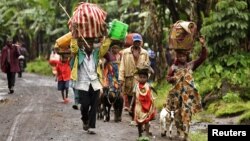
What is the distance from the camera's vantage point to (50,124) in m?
12.1

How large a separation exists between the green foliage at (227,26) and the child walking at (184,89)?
560 cm

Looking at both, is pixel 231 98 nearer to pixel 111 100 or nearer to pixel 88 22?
pixel 111 100

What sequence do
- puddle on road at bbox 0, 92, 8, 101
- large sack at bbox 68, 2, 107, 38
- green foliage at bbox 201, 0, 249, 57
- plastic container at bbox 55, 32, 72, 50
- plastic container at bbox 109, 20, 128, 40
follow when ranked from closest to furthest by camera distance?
large sack at bbox 68, 2, 107, 38 < plastic container at bbox 109, 20, 128, 40 < plastic container at bbox 55, 32, 72, 50 < green foliage at bbox 201, 0, 249, 57 < puddle on road at bbox 0, 92, 8, 101

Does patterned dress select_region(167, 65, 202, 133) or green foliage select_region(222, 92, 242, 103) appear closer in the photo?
patterned dress select_region(167, 65, 202, 133)

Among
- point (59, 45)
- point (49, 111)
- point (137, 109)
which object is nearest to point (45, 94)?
point (49, 111)

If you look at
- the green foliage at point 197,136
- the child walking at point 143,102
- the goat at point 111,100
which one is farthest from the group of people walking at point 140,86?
the goat at point 111,100

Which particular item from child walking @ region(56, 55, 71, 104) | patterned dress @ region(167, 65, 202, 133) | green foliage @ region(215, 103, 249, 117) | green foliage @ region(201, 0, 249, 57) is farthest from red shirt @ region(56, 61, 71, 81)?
patterned dress @ region(167, 65, 202, 133)

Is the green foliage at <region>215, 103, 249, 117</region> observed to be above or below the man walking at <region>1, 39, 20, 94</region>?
below

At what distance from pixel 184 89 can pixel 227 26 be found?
18.9ft

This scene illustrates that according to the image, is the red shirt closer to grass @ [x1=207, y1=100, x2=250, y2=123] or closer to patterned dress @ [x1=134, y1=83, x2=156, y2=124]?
grass @ [x1=207, y1=100, x2=250, y2=123]

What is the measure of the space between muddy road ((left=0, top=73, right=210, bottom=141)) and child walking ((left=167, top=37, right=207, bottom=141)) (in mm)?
706

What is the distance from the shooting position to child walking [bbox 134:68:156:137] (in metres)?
10.3

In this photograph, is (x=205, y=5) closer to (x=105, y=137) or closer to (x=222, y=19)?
(x=222, y=19)

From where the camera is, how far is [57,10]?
3716 cm
